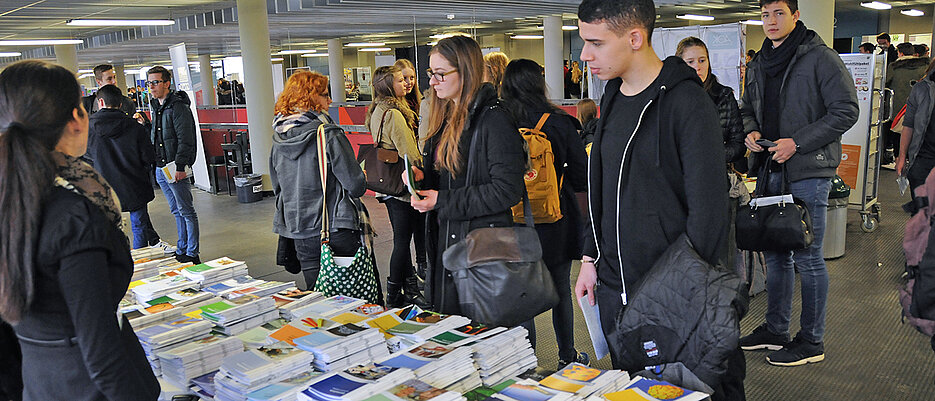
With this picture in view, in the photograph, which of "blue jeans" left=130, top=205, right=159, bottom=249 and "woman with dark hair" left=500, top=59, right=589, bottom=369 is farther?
"blue jeans" left=130, top=205, right=159, bottom=249

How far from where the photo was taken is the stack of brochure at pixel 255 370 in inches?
81.5

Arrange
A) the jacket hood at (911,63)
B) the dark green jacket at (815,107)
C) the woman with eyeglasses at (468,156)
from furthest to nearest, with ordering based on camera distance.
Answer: the jacket hood at (911,63)
the dark green jacket at (815,107)
the woman with eyeglasses at (468,156)

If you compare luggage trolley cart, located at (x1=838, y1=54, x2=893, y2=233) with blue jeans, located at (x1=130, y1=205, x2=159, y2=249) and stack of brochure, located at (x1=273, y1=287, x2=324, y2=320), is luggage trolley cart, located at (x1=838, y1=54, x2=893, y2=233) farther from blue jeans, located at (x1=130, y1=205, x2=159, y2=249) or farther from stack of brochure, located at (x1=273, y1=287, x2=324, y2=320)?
blue jeans, located at (x1=130, y1=205, x2=159, y2=249)

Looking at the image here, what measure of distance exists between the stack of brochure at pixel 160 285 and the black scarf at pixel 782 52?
9.10ft

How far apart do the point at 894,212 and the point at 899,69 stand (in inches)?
152

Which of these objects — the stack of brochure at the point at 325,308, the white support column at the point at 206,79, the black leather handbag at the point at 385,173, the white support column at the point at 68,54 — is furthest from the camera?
the white support column at the point at 206,79

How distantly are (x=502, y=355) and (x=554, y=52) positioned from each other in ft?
47.2

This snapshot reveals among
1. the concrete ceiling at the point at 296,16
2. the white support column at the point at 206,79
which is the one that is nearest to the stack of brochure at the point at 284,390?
the concrete ceiling at the point at 296,16

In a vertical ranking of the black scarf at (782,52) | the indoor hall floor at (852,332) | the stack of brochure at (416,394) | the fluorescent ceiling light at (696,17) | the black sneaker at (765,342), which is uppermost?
the fluorescent ceiling light at (696,17)

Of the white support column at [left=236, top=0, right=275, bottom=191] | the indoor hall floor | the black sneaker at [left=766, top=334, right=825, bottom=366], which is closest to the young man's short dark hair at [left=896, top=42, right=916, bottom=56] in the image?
the indoor hall floor

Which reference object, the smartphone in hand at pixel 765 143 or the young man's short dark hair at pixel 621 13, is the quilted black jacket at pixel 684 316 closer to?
the young man's short dark hair at pixel 621 13

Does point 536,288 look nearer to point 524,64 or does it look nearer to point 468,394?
point 468,394

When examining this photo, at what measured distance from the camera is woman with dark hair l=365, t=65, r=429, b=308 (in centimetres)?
456

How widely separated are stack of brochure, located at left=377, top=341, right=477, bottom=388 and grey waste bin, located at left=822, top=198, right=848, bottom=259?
411 cm
